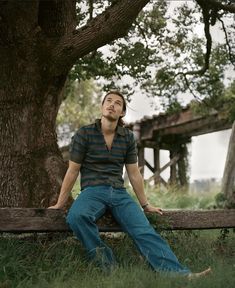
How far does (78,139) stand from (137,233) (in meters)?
1.04

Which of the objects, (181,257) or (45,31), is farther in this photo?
(45,31)

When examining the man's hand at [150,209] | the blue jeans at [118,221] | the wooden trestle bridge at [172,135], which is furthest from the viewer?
the wooden trestle bridge at [172,135]

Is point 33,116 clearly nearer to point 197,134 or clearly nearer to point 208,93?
point 208,93

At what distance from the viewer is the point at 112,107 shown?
17.2ft

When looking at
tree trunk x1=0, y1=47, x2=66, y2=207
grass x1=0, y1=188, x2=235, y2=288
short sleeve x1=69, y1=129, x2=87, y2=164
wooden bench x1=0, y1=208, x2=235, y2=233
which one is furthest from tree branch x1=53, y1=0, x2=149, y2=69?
grass x1=0, y1=188, x2=235, y2=288

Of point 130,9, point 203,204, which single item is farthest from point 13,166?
point 203,204

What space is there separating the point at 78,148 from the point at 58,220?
0.71m

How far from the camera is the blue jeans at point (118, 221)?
15.6 feet

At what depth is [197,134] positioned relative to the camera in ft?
55.2

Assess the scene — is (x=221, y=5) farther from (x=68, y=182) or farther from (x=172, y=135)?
(x=172, y=135)

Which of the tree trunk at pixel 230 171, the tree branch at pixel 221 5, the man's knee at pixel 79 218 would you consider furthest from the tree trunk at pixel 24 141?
the tree trunk at pixel 230 171

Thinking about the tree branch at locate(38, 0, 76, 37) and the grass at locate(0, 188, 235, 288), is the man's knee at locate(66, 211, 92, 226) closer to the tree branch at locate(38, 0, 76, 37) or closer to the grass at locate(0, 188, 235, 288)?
the grass at locate(0, 188, 235, 288)

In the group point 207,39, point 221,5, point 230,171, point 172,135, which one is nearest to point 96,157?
point 221,5

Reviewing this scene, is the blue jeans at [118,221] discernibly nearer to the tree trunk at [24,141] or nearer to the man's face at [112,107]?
the man's face at [112,107]
